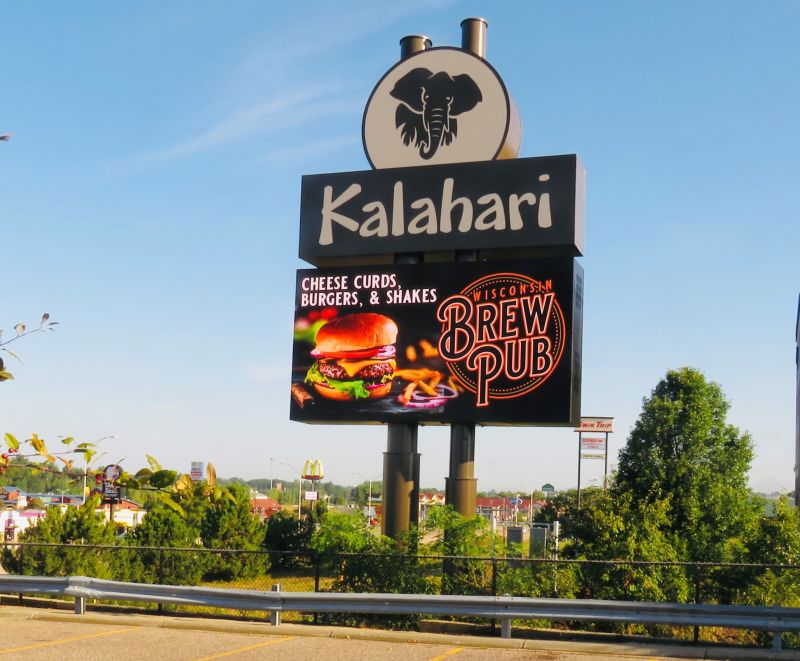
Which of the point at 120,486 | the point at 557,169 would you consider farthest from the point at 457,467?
the point at 120,486

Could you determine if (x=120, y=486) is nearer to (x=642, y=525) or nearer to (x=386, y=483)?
(x=386, y=483)

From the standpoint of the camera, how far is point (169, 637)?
15914mm

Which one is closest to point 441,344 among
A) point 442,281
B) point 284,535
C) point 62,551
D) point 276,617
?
point 442,281

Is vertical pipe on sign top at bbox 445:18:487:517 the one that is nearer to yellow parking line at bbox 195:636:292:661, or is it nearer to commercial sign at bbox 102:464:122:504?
yellow parking line at bbox 195:636:292:661

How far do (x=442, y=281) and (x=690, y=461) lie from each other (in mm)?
17936

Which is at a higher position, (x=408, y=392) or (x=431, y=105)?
(x=431, y=105)

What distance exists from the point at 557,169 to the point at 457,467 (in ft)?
25.9

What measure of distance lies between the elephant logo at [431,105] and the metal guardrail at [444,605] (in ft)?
42.5

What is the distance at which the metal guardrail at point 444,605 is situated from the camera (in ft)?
50.2

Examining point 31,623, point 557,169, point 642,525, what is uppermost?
point 557,169

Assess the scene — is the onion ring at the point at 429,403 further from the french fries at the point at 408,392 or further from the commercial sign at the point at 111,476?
the commercial sign at the point at 111,476

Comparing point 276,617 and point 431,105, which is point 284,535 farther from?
point 276,617

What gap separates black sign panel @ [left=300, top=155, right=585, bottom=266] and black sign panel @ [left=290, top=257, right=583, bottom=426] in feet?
2.33

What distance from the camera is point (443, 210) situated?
24141mm
